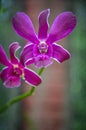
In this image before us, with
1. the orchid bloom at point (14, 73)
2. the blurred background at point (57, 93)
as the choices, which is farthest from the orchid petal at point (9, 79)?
the blurred background at point (57, 93)

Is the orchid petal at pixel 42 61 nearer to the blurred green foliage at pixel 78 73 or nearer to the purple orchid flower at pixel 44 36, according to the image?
the purple orchid flower at pixel 44 36

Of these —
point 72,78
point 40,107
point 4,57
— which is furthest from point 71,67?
point 4,57

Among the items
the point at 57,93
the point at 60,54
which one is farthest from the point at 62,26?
the point at 57,93

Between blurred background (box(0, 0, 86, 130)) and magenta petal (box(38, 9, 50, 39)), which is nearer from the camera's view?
magenta petal (box(38, 9, 50, 39))

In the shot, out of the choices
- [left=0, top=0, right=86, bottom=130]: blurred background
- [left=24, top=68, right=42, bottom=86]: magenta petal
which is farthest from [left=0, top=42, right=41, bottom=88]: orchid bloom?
[left=0, top=0, right=86, bottom=130]: blurred background

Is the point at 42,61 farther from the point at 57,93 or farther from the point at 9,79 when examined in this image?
the point at 57,93

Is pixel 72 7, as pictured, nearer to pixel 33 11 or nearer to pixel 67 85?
pixel 33 11

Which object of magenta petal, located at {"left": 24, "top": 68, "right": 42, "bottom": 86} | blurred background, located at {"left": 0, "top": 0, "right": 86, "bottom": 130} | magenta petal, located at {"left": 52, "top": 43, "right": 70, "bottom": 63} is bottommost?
blurred background, located at {"left": 0, "top": 0, "right": 86, "bottom": 130}

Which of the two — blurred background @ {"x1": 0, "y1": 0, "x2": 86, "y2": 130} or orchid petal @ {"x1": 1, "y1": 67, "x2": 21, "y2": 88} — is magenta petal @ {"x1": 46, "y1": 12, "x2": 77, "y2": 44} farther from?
blurred background @ {"x1": 0, "y1": 0, "x2": 86, "y2": 130}
